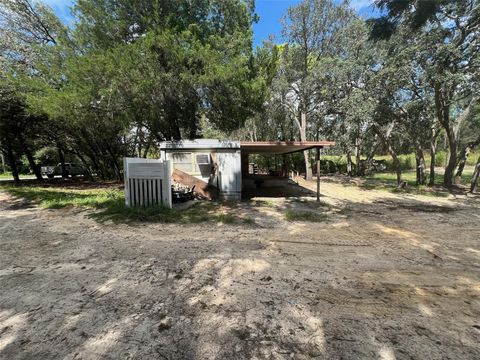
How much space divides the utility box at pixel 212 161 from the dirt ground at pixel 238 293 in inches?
176

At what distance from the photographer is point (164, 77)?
30.0 feet

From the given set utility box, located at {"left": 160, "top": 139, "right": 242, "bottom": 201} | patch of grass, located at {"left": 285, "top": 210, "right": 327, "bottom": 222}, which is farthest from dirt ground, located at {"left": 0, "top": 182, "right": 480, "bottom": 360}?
utility box, located at {"left": 160, "top": 139, "right": 242, "bottom": 201}

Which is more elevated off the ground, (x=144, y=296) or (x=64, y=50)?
(x=64, y=50)

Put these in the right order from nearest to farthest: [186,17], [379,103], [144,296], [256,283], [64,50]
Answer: [144,296]
[256,283]
[64,50]
[186,17]
[379,103]

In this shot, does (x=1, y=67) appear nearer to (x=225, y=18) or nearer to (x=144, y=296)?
(x=225, y=18)

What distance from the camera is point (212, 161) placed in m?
10.3

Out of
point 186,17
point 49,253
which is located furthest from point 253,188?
point 49,253

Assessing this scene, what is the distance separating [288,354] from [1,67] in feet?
48.3

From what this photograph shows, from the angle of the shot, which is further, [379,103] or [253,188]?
[253,188]

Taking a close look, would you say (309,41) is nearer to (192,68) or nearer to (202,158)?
(192,68)

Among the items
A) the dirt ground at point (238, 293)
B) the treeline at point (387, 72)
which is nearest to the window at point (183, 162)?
the treeline at point (387, 72)

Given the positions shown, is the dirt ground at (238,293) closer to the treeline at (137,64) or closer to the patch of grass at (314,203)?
the patch of grass at (314,203)

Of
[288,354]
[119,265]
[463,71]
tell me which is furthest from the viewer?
[463,71]

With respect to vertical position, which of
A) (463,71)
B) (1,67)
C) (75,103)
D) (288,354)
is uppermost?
(1,67)
